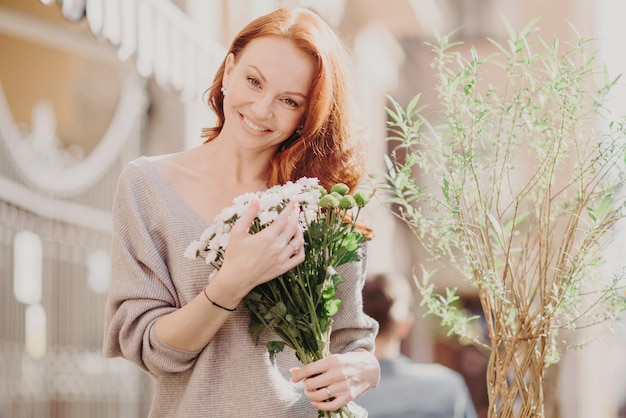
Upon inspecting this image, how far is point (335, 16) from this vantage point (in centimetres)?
902

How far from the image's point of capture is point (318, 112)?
1.92 metres

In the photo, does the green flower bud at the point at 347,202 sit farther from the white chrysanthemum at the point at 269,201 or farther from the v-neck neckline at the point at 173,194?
the v-neck neckline at the point at 173,194

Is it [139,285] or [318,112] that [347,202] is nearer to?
[318,112]

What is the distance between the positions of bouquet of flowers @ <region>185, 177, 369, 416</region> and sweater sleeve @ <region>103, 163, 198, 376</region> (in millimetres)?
145

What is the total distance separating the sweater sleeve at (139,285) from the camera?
1.82 meters

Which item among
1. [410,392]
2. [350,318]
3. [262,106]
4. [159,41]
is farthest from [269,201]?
[159,41]

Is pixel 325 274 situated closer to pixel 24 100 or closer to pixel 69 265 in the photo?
pixel 69 265

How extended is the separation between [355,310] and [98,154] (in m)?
4.66

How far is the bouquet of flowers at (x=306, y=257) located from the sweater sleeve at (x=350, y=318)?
224 millimetres

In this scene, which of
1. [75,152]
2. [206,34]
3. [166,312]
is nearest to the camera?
[166,312]

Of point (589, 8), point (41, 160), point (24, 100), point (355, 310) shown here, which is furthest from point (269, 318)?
point (589, 8)

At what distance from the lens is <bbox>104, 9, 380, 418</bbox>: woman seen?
5.92 feet

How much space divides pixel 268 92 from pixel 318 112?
0.34 ft

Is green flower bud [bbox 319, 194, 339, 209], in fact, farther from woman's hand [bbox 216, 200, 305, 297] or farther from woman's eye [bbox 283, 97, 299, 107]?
woman's eye [bbox 283, 97, 299, 107]
